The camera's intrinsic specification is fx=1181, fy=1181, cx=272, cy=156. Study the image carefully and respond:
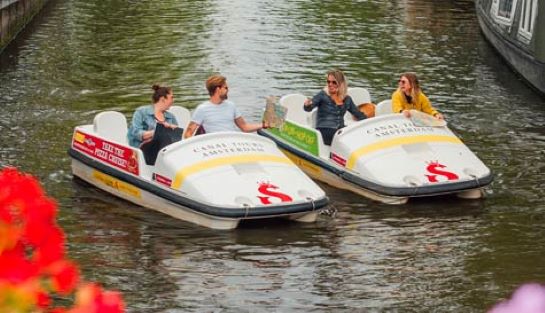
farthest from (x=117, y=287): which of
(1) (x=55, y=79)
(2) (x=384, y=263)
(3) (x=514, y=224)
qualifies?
(1) (x=55, y=79)

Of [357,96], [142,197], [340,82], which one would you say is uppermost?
[340,82]

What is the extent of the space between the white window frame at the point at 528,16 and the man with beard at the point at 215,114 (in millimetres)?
11190

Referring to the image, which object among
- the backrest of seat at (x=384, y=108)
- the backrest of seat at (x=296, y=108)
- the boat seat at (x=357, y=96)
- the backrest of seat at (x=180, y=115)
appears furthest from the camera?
the boat seat at (x=357, y=96)

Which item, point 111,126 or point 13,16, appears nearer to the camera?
point 111,126

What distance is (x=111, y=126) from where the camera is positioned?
44.8 ft

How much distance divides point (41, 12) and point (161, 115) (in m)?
21.4

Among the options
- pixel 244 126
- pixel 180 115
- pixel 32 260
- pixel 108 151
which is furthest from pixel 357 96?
pixel 32 260

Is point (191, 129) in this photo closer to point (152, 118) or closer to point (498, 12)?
point (152, 118)

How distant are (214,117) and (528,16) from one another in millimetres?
12429

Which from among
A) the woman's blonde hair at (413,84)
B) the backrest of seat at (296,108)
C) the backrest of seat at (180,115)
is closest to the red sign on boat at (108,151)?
the backrest of seat at (180,115)

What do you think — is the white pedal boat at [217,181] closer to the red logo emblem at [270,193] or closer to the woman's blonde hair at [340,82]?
the red logo emblem at [270,193]

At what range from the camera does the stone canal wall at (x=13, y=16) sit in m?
26.1

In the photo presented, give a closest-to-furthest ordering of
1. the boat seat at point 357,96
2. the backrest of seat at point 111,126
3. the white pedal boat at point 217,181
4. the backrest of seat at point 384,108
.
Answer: the white pedal boat at point 217,181, the backrest of seat at point 111,126, the backrest of seat at point 384,108, the boat seat at point 357,96

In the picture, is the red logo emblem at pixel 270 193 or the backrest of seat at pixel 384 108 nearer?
the red logo emblem at pixel 270 193
